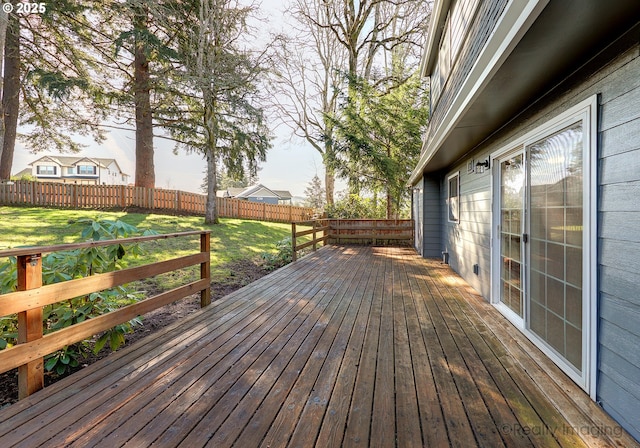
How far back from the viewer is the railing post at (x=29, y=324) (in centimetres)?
179

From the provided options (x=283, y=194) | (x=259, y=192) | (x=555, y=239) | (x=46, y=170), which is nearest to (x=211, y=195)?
(x=555, y=239)

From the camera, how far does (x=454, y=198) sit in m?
5.71

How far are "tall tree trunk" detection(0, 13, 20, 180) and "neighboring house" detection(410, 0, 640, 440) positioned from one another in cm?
1212

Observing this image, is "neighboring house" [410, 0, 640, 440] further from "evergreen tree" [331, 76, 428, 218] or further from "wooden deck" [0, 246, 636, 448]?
"evergreen tree" [331, 76, 428, 218]

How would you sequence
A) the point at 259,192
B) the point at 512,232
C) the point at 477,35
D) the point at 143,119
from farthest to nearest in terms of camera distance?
the point at 259,192
the point at 143,119
the point at 512,232
the point at 477,35

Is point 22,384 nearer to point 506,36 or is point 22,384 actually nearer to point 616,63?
point 506,36

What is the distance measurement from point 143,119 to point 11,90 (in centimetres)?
396

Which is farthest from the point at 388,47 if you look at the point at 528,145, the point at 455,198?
the point at 528,145

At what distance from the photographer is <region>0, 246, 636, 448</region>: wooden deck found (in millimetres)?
1501

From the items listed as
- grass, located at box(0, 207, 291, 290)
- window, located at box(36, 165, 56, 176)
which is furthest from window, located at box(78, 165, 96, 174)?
grass, located at box(0, 207, 291, 290)

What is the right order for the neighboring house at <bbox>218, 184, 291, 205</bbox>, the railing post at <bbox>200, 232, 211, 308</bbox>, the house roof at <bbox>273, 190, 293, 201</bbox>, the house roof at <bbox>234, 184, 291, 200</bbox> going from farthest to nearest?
1. the house roof at <bbox>273, 190, 293, 201</bbox>
2. the house roof at <bbox>234, 184, 291, 200</bbox>
3. the neighboring house at <bbox>218, 184, 291, 205</bbox>
4. the railing post at <bbox>200, 232, 211, 308</bbox>

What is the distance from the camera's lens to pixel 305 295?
4.10 metres

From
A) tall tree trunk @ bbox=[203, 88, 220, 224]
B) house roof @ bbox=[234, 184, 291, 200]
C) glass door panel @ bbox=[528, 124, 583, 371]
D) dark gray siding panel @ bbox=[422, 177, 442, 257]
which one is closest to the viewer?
glass door panel @ bbox=[528, 124, 583, 371]

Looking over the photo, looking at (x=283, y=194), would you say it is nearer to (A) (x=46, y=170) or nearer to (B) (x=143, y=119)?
(A) (x=46, y=170)
